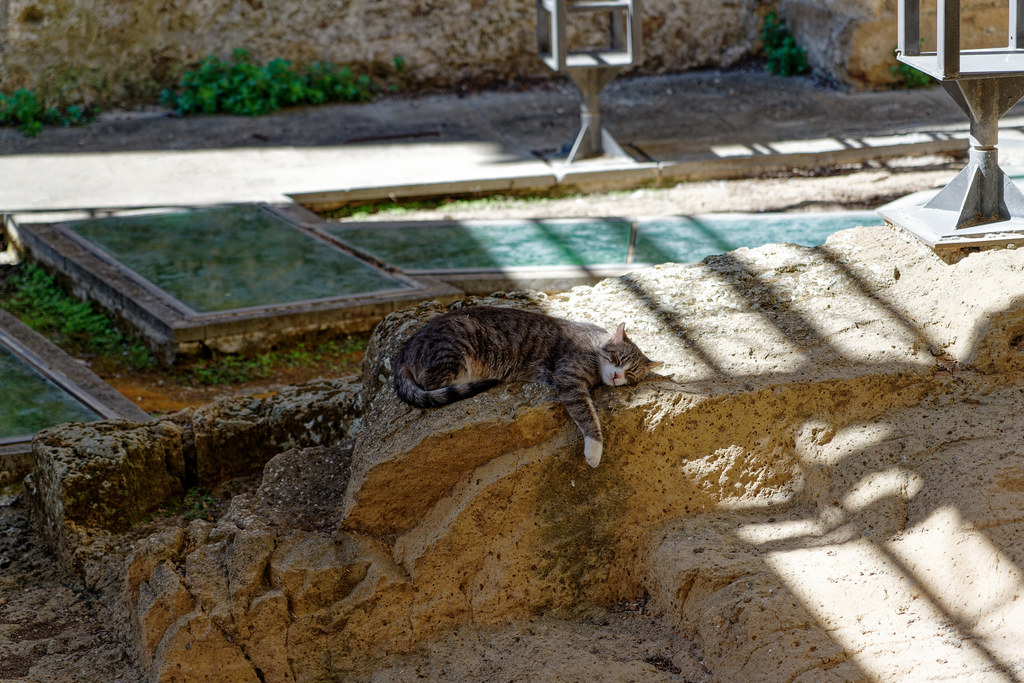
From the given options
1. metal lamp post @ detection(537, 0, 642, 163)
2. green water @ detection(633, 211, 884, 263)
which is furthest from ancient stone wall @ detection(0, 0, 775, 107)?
green water @ detection(633, 211, 884, 263)

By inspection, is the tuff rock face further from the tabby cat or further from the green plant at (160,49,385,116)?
the green plant at (160,49,385,116)

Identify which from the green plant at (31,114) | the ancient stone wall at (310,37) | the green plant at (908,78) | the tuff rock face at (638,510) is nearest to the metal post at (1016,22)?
the tuff rock face at (638,510)

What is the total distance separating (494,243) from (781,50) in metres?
6.11

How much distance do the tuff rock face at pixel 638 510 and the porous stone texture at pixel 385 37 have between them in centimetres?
839

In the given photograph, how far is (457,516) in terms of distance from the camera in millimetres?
3365

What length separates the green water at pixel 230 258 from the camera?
22.7ft

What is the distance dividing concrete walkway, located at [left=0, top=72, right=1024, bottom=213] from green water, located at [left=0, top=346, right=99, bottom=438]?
121 inches

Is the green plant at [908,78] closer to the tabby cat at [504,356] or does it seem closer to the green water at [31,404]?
the tabby cat at [504,356]

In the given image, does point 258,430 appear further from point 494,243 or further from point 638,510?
point 494,243

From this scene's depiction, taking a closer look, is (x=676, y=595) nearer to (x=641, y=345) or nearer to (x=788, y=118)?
(x=641, y=345)

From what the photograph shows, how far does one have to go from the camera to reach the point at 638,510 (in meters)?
3.37

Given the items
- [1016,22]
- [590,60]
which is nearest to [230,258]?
[590,60]

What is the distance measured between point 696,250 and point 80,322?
4.18 m

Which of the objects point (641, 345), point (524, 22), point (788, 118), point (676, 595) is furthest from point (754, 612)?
point (524, 22)
